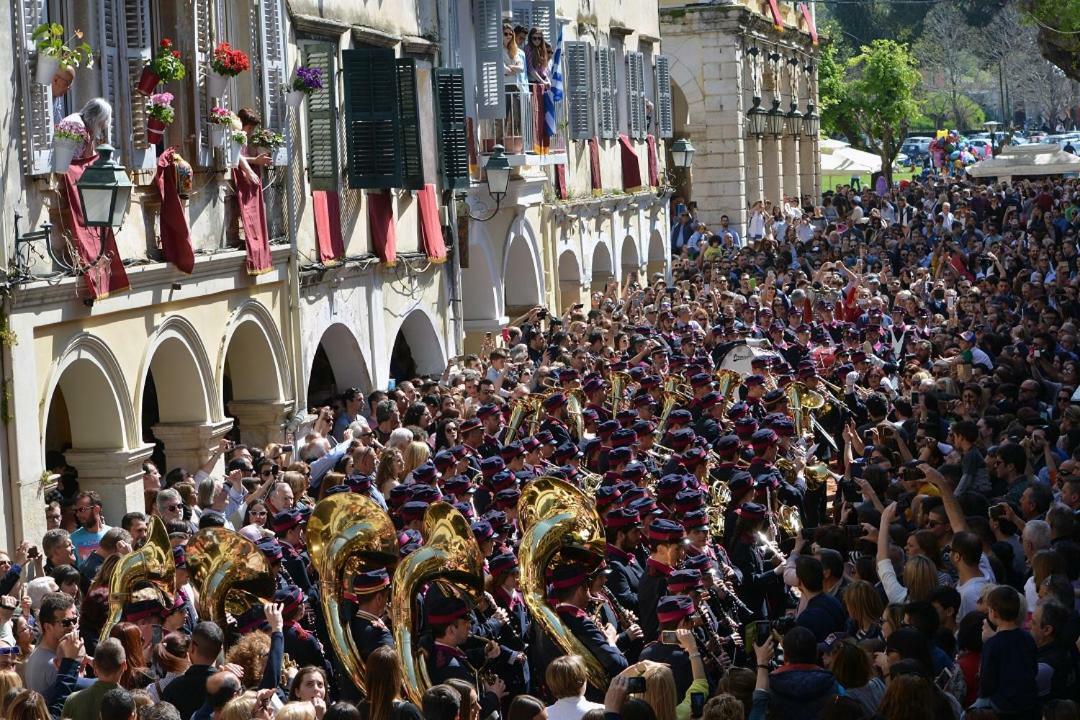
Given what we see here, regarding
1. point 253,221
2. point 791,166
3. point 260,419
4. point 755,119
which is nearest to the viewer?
point 253,221

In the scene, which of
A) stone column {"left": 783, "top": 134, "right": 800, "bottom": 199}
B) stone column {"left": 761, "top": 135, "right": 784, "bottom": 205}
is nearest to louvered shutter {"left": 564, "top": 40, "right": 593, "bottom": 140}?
stone column {"left": 761, "top": 135, "right": 784, "bottom": 205}

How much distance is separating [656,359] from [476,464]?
221 inches

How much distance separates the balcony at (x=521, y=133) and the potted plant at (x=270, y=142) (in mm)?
5848

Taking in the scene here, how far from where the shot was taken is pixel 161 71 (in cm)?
1508

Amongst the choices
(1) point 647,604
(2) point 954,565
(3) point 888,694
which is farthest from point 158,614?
(2) point 954,565

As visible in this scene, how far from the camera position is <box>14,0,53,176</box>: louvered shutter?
13562 millimetres

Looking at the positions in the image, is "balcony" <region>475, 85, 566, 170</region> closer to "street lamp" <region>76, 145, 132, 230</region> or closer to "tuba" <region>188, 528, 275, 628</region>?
"street lamp" <region>76, 145, 132, 230</region>

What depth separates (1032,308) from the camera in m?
21.2

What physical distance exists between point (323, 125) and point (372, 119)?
0.81m

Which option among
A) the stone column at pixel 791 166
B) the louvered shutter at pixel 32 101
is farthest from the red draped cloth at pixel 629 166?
the louvered shutter at pixel 32 101

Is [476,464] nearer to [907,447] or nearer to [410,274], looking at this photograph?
[907,447]

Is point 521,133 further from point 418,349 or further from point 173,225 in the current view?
point 173,225

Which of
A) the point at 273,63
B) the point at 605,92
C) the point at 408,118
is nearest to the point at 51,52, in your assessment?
the point at 273,63

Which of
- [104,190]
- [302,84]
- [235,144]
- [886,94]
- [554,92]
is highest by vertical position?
[886,94]
